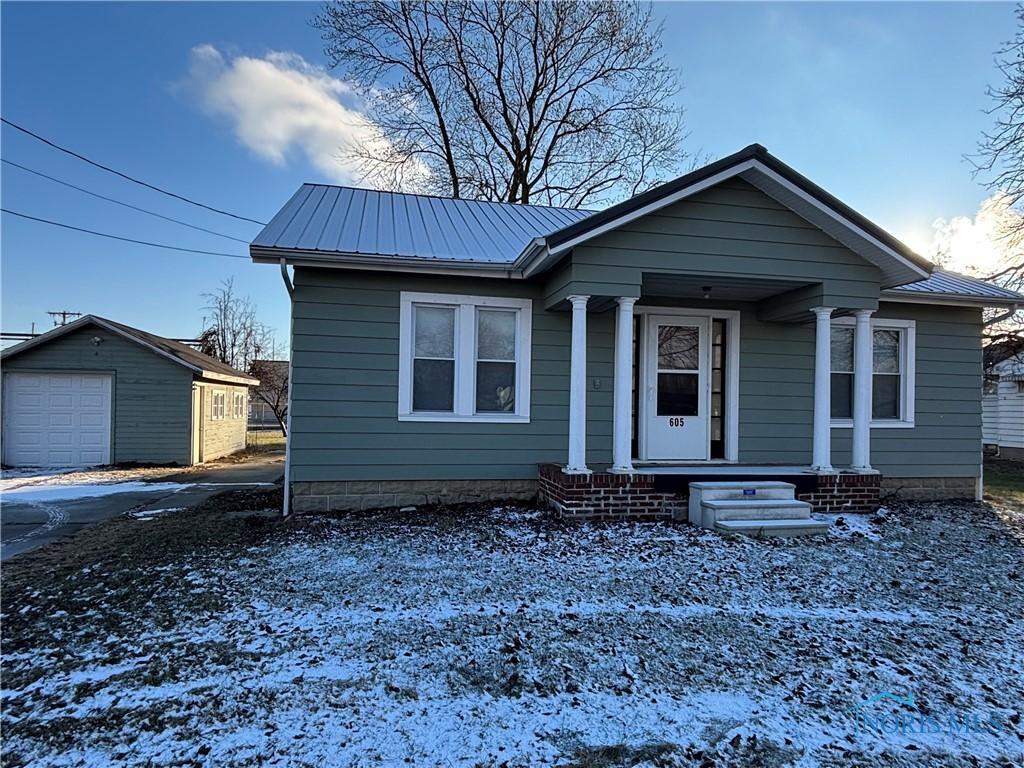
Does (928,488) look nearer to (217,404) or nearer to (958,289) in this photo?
(958,289)

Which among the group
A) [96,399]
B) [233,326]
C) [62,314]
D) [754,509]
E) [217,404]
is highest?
[62,314]

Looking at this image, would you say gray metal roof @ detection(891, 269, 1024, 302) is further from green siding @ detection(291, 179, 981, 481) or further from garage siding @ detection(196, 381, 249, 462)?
garage siding @ detection(196, 381, 249, 462)

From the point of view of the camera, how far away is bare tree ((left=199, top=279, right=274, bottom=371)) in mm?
24828

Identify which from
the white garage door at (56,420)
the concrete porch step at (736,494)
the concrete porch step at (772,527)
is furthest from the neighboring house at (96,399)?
the concrete porch step at (772,527)

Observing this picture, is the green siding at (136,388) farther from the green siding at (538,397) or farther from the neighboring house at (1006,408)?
the neighboring house at (1006,408)

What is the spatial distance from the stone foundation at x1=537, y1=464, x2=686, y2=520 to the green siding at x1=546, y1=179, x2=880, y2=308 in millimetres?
2158

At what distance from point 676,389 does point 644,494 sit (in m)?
2.11

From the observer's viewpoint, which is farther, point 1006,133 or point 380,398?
A: point 1006,133

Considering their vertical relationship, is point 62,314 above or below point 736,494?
above

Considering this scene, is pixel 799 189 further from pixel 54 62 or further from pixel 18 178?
pixel 18 178

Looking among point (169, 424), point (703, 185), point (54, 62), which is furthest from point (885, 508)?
point (54, 62)

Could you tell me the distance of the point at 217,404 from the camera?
52.4ft

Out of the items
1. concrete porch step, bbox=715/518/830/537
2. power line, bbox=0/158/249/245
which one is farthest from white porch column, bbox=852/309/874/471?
power line, bbox=0/158/249/245

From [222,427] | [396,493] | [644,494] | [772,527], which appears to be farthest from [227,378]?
[772,527]
